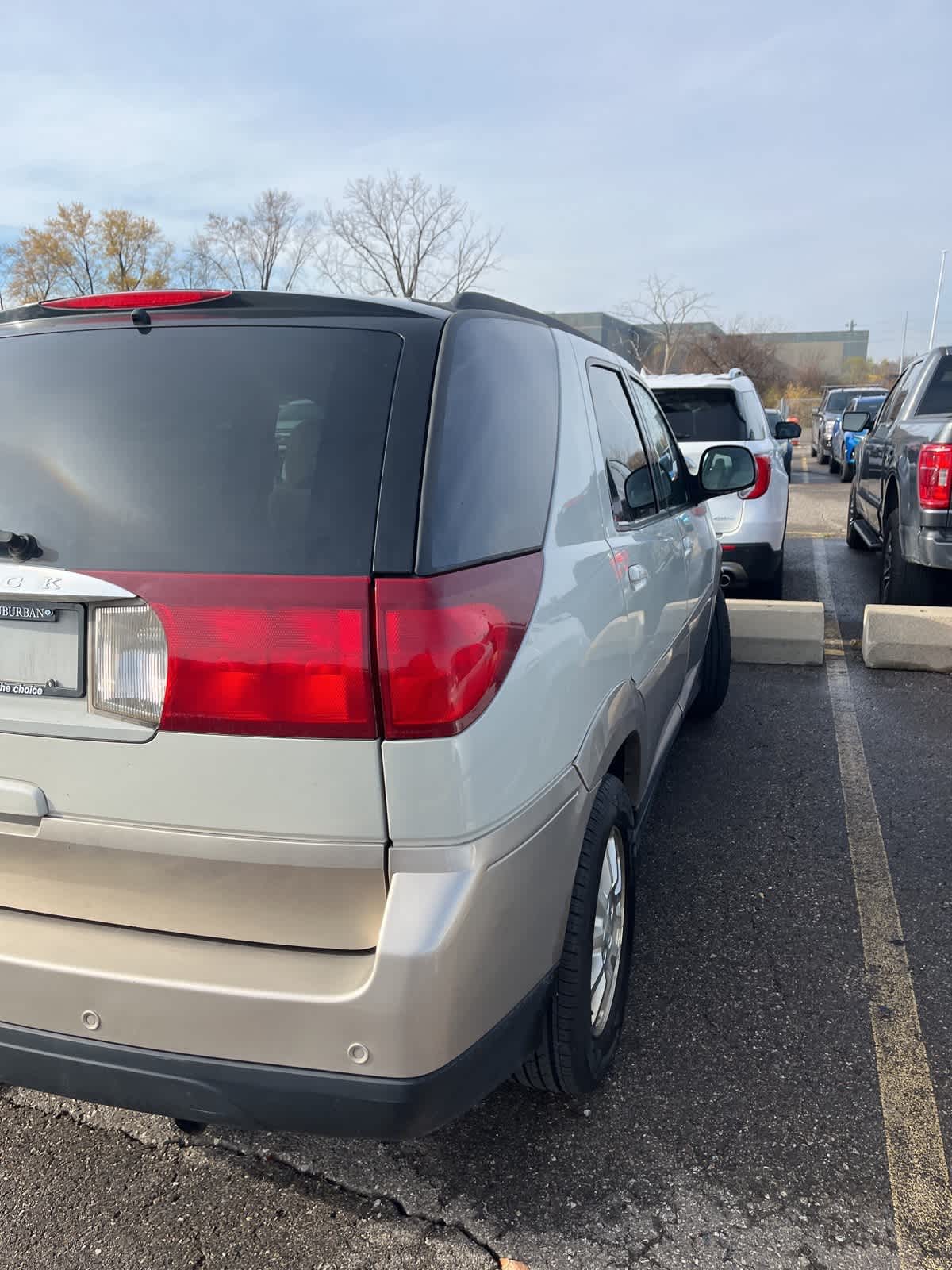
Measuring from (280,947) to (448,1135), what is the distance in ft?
3.17

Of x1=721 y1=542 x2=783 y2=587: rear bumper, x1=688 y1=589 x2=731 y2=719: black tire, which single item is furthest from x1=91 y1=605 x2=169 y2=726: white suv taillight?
x1=721 y1=542 x2=783 y2=587: rear bumper

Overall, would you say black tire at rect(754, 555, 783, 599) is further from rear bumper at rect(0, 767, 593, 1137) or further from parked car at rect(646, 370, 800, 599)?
rear bumper at rect(0, 767, 593, 1137)

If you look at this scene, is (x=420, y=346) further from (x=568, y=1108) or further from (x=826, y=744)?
(x=826, y=744)

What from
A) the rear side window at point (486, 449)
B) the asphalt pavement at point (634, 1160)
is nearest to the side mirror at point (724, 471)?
the asphalt pavement at point (634, 1160)

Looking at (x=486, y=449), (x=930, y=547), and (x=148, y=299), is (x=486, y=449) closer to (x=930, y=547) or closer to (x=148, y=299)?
(x=148, y=299)

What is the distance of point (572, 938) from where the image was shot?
2168mm

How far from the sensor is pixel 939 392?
7789 millimetres

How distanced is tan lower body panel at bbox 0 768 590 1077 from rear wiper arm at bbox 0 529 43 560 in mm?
674

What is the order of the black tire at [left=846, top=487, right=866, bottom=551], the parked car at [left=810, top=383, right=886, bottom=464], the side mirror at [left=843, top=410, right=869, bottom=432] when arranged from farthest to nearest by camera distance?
the parked car at [left=810, top=383, right=886, bottom=464] < the black tire at [left=846, top=487, right=866, bottom=551] < the side mirror at [left=843, top=410, right=869, bottom=432]

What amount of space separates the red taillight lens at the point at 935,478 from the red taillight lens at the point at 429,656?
16.4 feet

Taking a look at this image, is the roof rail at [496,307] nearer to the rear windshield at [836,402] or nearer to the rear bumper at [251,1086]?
the rear bumper at [251,1086]

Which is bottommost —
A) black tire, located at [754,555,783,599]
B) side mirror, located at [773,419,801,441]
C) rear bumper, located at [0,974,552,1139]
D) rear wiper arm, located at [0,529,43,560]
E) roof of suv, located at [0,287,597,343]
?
black tire, located at [754,555,783,599]

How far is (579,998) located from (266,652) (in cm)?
110

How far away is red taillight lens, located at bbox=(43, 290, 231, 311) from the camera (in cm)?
204
